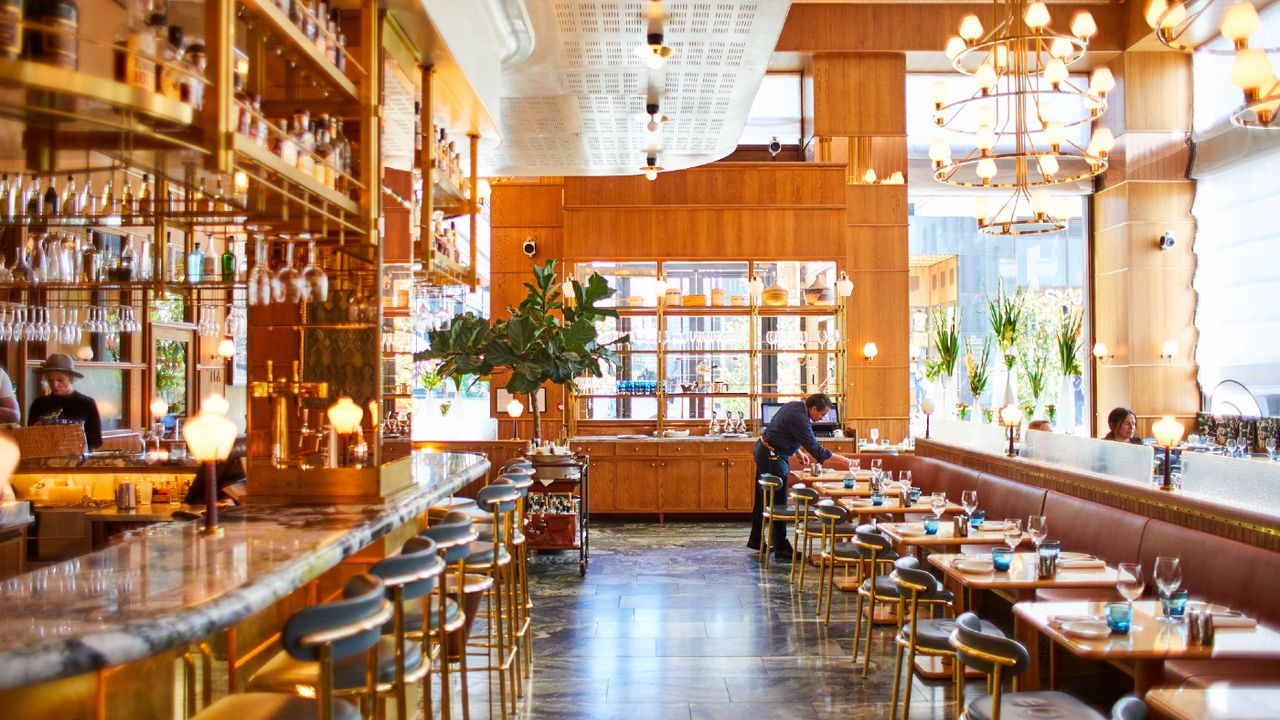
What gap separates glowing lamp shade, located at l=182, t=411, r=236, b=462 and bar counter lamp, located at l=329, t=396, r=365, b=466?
74cm

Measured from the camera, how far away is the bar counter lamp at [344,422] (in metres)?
4.20

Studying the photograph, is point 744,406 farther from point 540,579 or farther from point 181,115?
point 181,115

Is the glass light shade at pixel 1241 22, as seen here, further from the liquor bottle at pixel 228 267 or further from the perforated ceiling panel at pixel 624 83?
the liquor bottle at pixel 228 267

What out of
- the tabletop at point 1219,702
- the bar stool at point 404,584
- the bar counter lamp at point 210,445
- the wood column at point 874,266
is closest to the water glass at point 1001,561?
the tabletop at point 1219,702

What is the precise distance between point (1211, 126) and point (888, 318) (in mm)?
5236

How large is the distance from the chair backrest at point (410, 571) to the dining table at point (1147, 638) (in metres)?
2.19

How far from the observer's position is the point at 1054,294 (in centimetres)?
1443

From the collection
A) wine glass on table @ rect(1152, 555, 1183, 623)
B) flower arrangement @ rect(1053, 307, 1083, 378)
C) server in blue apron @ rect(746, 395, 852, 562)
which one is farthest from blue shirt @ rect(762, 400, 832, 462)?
flower arrangement @ rect(1053, 307, 1083, 378)

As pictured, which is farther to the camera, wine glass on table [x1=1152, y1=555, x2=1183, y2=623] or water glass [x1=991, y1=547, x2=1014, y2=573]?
water glass [x1=991, y1=547, x2=1014, y2=573]

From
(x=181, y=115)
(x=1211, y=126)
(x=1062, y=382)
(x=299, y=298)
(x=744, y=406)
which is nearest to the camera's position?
(x=181, y=115)

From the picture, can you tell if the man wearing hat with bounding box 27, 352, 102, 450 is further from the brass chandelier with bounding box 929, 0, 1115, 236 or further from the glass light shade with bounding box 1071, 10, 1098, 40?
the glass light shade with bounding box 1071, 10, 1098, 40

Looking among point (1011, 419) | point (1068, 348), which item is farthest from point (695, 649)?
point (1068, 348)

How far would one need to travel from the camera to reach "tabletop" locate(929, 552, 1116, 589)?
413cm

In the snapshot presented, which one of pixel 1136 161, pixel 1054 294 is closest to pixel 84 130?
pixel 1136 161
